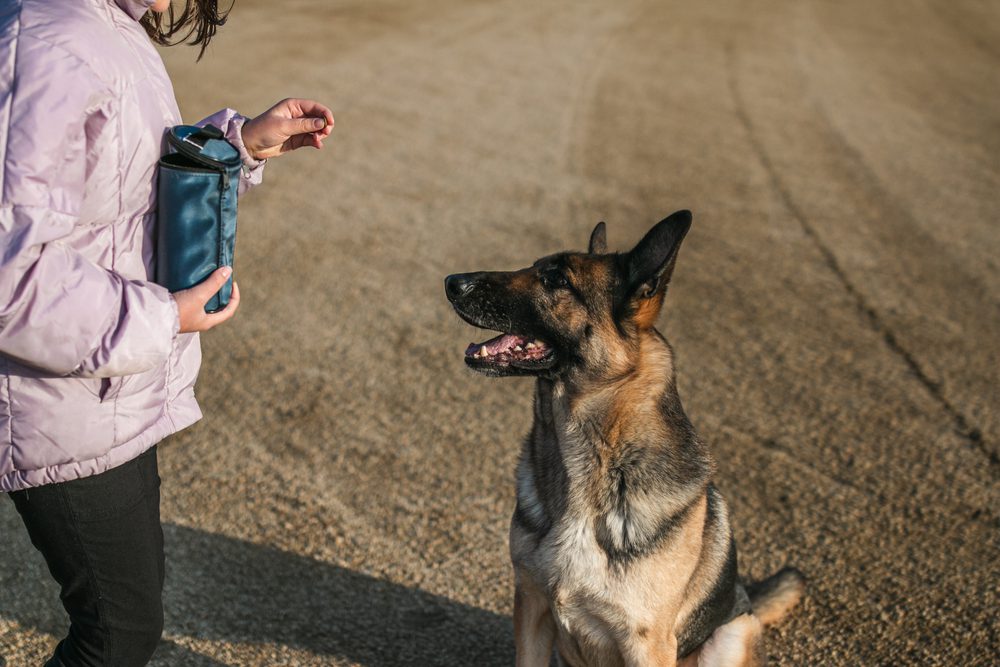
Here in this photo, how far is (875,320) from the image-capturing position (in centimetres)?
736

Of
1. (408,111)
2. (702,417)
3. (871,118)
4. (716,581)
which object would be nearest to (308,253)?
(702,417)

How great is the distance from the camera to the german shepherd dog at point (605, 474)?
10.5 ft

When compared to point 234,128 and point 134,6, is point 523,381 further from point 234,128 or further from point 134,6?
point 134,6

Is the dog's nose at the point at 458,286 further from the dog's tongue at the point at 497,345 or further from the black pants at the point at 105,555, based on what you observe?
the black pants at the point at 105,555

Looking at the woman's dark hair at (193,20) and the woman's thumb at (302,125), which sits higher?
the woman's dark hair at (193,20)

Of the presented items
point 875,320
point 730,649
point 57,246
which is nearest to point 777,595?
point 730,649

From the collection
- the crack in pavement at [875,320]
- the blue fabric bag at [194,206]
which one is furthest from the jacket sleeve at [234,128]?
the crack in pavement at [875,320]

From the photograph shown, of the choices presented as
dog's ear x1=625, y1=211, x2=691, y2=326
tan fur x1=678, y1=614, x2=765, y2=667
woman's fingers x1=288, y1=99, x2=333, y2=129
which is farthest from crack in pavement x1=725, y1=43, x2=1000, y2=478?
woman's fingers x1=288, y1=99, x2=333, y2=129

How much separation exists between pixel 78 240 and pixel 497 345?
1.52m

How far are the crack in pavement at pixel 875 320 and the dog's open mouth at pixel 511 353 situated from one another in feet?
11.3

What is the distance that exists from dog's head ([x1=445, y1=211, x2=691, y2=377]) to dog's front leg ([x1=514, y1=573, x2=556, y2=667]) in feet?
2.58

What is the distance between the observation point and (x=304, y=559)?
4406mm

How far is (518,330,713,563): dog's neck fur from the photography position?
3.26 meters

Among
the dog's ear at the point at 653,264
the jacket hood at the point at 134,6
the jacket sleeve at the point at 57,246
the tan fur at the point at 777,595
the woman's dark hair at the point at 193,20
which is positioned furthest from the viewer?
the tan fur at the point at 777,595
